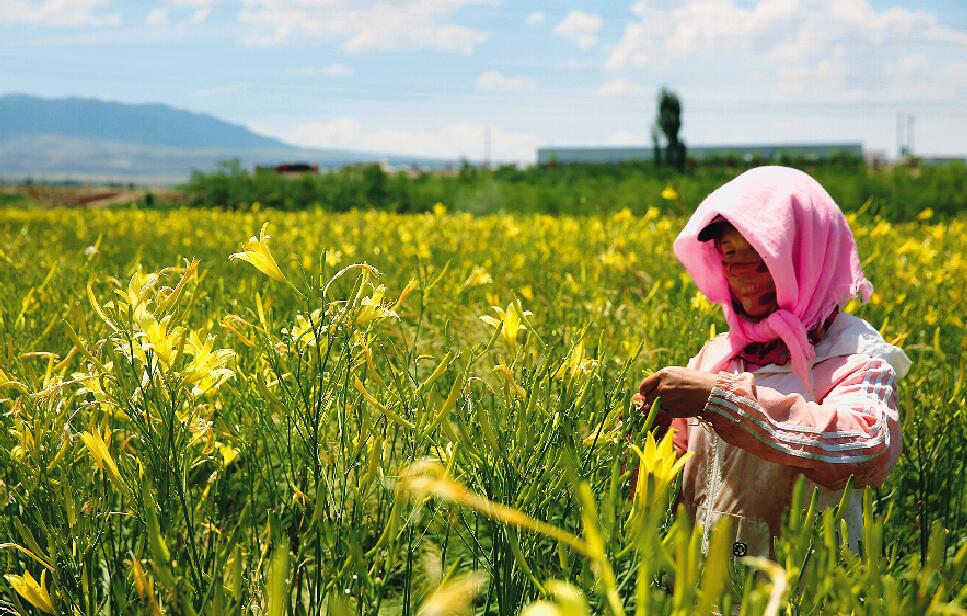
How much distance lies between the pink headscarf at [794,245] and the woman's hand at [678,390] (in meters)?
0.38

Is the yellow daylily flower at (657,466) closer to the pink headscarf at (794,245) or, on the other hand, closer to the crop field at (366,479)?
the crop field at (366,479)

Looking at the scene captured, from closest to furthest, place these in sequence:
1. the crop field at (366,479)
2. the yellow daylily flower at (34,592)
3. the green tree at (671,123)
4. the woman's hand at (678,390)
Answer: the crop field at (366,479), the yellow daylily flower at (34,592), the woman's hand at (678,390), the green tree at (671,123)

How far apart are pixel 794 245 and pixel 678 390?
0.57m

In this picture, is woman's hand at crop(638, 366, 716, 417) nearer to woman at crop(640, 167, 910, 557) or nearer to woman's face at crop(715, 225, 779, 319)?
woman at crop(640, 167, 910, 557)

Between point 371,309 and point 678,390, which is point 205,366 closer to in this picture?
point 371,309

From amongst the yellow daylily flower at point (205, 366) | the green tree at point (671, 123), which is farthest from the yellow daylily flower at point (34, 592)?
the green tree at point (671, 123)

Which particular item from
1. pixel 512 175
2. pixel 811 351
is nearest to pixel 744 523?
pixel 811 351

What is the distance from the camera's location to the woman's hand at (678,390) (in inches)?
50.8

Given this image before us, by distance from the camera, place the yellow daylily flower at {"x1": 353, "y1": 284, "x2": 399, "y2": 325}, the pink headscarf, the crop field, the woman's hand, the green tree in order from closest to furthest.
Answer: the crop field → the yellow daylily flower at {"x1": 353, "y1": 284, "x2": 399, "y2": 325} → the woman's hand → the pink headscarf → the green tree

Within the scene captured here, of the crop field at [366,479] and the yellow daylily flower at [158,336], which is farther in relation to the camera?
the yellow daylily flower at [158,336]

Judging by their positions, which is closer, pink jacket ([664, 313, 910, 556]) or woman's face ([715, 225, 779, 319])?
pink jacket ([664, 313, 910, 556])

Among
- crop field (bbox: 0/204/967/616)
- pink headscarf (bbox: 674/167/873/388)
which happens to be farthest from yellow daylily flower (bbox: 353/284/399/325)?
pink headscarf (bbox: 674/167/873/388)

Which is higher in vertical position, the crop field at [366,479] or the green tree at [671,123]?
the green tree at [671,123]

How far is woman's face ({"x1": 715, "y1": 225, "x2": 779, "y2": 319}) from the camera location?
1733mm
